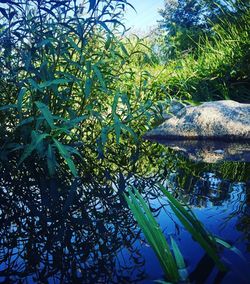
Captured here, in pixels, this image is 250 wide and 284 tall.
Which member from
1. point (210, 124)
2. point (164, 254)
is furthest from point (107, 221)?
point (210, 124)

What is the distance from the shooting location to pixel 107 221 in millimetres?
1221

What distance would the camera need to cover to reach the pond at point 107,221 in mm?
829

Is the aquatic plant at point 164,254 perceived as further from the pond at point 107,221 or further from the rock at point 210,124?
the rock at point 210,124

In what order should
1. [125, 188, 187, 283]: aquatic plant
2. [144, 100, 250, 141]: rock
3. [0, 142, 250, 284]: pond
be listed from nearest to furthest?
1. [125, 188, 187, 283]: aquatic plant
2. [0, 142, 250, 284]: pond
3. [144, 100, 250, 141]: rock

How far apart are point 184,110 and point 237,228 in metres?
3.43

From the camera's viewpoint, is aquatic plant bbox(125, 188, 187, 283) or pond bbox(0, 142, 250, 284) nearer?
aquatic plant bbox(125, 188, 187, 283)

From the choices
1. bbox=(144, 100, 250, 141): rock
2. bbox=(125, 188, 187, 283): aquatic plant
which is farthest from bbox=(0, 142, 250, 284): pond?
bbox=(144, 100, 250, 141): rock

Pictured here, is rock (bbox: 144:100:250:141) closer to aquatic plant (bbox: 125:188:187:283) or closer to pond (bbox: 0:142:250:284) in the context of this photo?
pond (bbox: 0:142:250:284)

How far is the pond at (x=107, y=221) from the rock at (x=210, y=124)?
1.60 m

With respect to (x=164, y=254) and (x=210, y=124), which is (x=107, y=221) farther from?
(x=210, y=124)

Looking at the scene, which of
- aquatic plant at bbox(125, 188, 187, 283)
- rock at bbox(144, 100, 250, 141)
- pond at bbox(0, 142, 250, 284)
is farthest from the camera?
rock at bbox(144, 100, 250, 141)

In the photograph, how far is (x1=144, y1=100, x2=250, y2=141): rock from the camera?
362 centimetres

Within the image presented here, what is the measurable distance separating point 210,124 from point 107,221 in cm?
294

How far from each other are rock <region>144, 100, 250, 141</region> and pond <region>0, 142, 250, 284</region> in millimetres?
1596
